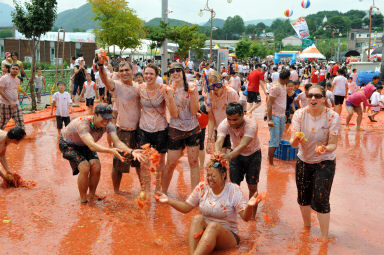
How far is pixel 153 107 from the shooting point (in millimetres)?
5898

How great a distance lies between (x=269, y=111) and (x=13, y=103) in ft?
20.1

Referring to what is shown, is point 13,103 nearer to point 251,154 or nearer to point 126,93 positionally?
point 126,93

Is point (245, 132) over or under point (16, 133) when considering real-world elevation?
over

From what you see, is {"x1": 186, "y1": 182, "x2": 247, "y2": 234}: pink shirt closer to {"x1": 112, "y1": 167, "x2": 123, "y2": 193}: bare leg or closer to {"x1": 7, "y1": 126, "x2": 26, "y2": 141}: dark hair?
{"x1": 112, "y1": 167, "x2": 123, "y2": 193}: bare leg

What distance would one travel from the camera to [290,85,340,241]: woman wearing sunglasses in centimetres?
465

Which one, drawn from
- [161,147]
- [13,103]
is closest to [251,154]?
[161,147]

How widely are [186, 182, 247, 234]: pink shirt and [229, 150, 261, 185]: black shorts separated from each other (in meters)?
1.01

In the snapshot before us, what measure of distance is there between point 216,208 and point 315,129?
4.93 feet

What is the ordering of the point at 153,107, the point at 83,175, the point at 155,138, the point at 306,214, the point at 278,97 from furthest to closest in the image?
1. the point at 278,97
2. the point at 155,138
3. the point at 153,107
4. the point at 83,175
5. the point at 306,214

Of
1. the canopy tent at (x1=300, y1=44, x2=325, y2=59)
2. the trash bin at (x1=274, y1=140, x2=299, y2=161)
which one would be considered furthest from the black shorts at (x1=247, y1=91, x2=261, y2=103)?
the canopy tent at (x1=300, y1=44, x2=325, y2=59)

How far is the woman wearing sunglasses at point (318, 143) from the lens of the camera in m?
4.65

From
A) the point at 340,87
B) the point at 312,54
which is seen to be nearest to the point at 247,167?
the point at 340,87

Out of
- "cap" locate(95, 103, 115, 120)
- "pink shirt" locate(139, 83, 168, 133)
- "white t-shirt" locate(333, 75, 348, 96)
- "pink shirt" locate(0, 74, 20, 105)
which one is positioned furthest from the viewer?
"white t-shirt" locate(333, 75, 348, 96)

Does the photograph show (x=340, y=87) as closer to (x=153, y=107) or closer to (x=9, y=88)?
(x=153, y=107)
